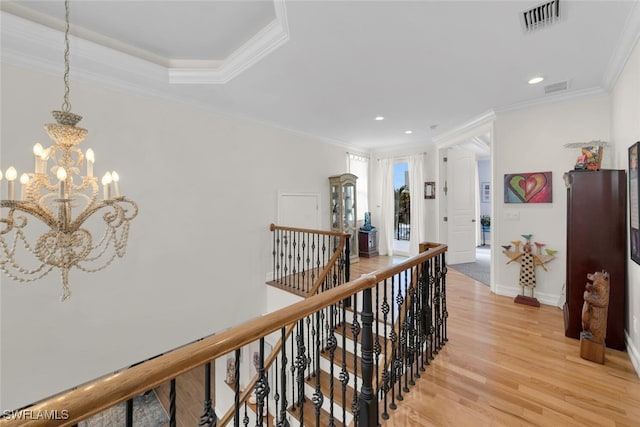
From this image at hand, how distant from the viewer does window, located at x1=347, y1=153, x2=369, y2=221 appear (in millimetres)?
6436

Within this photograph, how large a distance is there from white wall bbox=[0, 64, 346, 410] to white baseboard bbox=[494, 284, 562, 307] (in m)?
3.50

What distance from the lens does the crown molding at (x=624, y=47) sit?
6.55 feet

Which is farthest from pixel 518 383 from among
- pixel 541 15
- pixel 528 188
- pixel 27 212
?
pixel 27 212

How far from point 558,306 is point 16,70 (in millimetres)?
6294

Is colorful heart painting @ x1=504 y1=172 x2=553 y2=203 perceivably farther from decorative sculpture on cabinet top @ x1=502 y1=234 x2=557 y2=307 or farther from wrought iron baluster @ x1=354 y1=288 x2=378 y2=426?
wrought iron baluster @ x1=354 y1=288 x2=378 y2=426

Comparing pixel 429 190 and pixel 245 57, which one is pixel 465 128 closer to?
pixel 429 190

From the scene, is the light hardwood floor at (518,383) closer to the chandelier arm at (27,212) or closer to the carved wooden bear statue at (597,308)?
the carved wooden bear statue at (597,308)

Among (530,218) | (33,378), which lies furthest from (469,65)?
(33,378)

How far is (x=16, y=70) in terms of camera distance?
239 cm

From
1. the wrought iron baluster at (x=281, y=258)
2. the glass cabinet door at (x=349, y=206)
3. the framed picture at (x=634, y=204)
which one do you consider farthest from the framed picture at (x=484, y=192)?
the wrought iron baluster at (x=281, y=258)

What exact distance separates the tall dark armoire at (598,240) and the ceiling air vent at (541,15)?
4.89 ft

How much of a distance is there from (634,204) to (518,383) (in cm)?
176

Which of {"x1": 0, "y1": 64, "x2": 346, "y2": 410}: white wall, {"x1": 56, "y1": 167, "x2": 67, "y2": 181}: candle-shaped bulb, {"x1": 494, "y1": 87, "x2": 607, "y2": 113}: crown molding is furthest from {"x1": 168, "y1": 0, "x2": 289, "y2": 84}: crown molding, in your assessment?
{"x1": 494, "y1": 87, "x2": 607, "y2": 113}: crown molding

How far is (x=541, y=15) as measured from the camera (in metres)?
2.00
